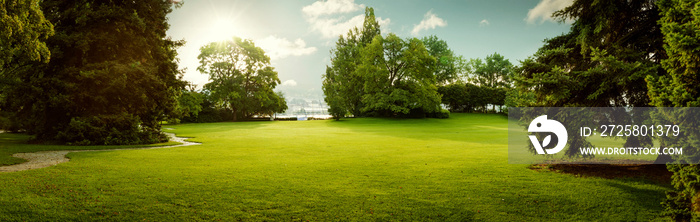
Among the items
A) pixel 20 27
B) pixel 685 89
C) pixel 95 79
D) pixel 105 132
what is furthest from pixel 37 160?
pixel 685 89

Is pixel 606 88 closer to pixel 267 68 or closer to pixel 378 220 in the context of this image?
pixel 378 220

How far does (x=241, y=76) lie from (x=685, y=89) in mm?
49550

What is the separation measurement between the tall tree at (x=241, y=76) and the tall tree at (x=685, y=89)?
46.2m

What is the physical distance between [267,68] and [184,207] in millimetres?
46819

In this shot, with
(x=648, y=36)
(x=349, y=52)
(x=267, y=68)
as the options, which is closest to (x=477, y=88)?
(x=349, y=52)

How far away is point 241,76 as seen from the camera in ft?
162

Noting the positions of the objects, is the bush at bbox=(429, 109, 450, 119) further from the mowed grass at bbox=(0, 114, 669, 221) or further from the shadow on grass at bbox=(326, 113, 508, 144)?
the mowed grass at bbox=(0, 114, 669, 221)

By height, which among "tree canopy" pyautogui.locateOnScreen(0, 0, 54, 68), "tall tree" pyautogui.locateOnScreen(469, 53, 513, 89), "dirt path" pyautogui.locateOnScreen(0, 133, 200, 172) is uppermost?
"tall tree" pyautogui.locateOnScreen(469, 53, 513, 89)

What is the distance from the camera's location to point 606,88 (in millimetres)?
7773
